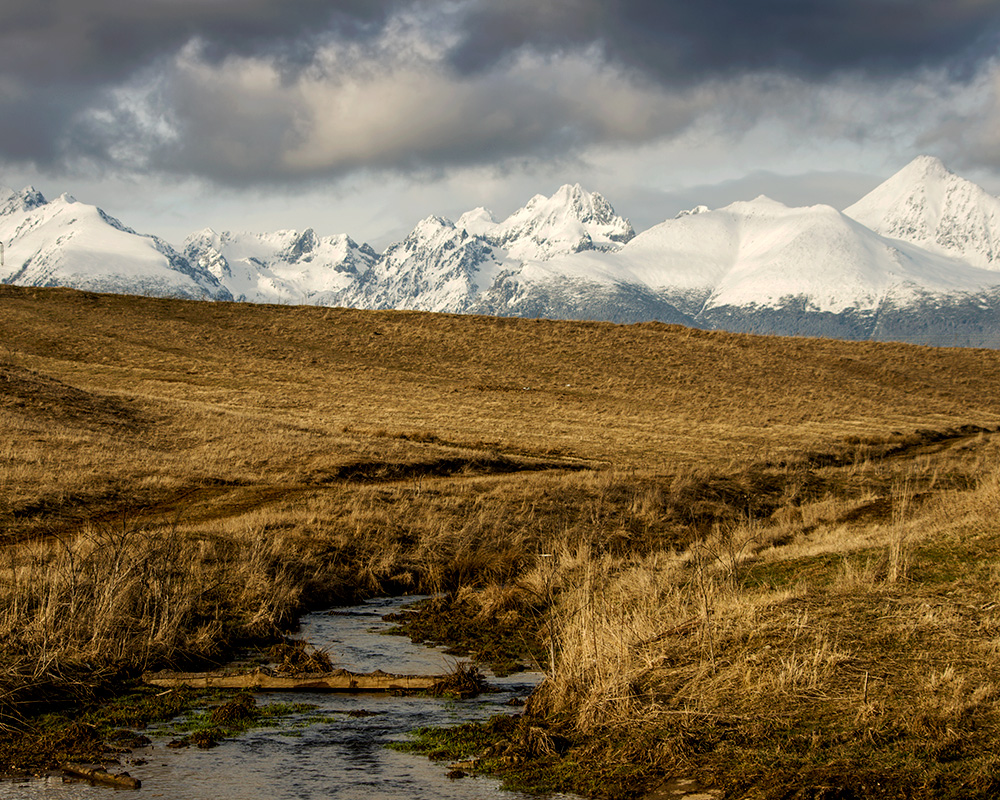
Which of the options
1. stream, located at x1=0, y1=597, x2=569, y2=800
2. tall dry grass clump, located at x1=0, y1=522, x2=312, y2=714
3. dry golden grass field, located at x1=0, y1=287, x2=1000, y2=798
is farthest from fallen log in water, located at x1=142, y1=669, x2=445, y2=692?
dry golden grass field, located at x1=0, y1=287, x2=1000, y2=798

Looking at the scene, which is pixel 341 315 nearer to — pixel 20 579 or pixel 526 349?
pixel 526 349

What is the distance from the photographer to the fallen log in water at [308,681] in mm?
12625

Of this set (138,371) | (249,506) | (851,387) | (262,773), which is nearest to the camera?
(262,773)

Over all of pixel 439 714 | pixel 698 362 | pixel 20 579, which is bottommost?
pixel 439 714

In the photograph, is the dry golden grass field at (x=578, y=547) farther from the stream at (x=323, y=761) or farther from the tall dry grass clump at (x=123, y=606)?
the stream at (x=323, y=761)

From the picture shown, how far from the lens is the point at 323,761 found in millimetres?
9945

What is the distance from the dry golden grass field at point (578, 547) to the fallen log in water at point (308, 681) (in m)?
1.02

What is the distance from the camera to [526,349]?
75938mm

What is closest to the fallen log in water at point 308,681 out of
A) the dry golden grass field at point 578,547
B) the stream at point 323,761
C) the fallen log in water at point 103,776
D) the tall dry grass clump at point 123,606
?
the stream at point 323,761

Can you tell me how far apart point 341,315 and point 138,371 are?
28494 mm

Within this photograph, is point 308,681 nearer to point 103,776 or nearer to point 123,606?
point 123,606

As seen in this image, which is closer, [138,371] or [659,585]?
[659,585]

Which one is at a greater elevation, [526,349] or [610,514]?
[526,349]

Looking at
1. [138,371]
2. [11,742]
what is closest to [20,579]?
[11,742]
